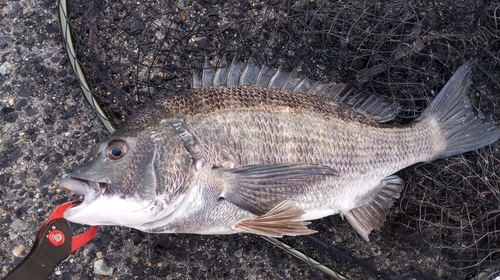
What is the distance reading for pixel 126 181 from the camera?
1.69 meters

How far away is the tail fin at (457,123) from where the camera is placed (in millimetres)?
2279

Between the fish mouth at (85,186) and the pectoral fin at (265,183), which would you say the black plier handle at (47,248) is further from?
the pectoral fin at (265,183)

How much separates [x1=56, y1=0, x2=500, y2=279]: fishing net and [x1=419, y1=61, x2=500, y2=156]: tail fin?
9 centimetres

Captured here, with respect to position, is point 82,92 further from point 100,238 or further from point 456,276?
point 456,276

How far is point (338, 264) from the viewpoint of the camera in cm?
246

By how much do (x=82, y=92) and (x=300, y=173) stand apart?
1.38 meters

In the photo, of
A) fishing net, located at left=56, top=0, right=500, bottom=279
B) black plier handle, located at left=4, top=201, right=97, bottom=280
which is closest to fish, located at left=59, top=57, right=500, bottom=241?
fishing net, located at left=56, top=0, right=500, bottom=279

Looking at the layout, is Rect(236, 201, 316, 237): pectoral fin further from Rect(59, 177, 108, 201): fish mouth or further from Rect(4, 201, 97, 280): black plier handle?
Rect(4, 201, 97, 280): black plier handle

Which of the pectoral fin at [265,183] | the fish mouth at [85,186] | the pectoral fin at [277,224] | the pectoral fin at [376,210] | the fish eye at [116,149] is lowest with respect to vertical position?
the pectoral fin at [376,210]

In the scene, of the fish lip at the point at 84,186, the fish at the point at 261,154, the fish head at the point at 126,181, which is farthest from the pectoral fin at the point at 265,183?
the fish lip at the point at 84,186

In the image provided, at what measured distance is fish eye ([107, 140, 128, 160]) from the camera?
173 cm

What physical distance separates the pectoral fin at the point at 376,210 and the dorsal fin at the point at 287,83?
1.23 feet

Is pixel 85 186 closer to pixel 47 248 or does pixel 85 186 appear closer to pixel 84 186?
pixel 84 186

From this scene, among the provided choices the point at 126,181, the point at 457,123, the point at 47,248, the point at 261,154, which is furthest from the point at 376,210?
the point at 47,248
